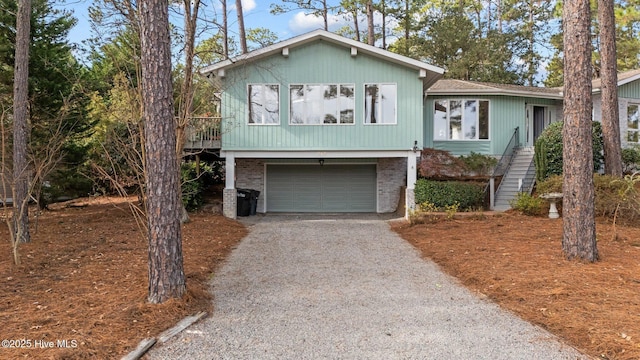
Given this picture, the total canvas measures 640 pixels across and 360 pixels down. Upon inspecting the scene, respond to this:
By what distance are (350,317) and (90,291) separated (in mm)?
3098

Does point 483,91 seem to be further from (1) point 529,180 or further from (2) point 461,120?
(1) point 529,180

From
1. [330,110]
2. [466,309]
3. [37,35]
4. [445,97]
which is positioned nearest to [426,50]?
[445,97]

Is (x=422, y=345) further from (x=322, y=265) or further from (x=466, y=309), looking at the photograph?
(x=322, y=265)

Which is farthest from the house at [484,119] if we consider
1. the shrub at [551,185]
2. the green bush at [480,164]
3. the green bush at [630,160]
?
the shrub at [551,185]

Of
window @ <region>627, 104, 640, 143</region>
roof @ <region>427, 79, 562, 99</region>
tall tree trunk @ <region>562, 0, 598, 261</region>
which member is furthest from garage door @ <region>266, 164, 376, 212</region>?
window @ <region>627, 104, 640, 143</region>

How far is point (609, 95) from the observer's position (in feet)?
39.9

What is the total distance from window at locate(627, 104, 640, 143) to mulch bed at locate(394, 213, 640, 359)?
29.0ft

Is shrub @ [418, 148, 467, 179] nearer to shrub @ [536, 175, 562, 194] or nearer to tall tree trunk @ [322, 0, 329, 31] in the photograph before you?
shrub @ [536, 175, 562, 194]

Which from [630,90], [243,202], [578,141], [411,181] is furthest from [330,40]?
[630,90]

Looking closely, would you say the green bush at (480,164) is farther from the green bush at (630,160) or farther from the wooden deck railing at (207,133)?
the wooden deck railing at (207,133)

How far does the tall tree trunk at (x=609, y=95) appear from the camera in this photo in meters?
11.9

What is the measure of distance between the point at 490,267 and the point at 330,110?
7.86 metres

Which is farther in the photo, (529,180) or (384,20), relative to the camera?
(384,20)

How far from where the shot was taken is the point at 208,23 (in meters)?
10.3
